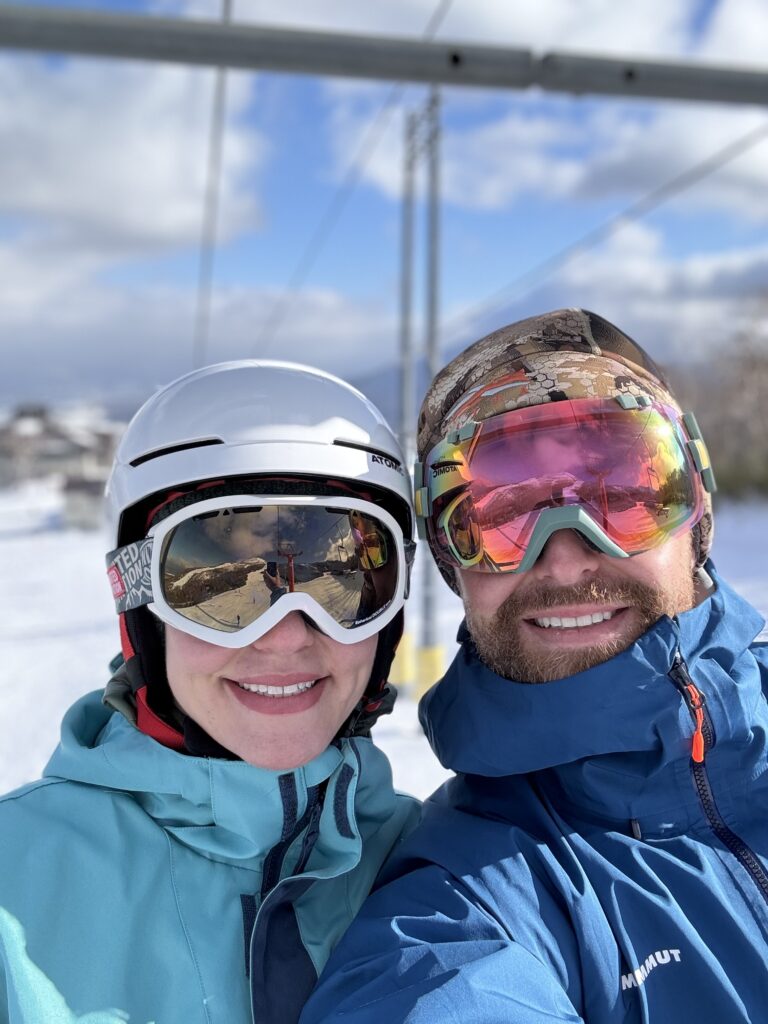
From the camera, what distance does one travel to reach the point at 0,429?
9138cm

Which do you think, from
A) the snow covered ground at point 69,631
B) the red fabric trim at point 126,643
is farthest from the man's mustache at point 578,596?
the snow covered ground at point 69,631

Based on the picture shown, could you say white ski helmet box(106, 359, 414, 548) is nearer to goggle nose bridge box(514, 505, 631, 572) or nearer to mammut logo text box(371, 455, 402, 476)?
mammut logo text box(371, 455, 402, 476)

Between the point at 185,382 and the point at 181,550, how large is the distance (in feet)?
1.47

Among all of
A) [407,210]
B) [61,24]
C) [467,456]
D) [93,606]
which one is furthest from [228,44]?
[93,606]

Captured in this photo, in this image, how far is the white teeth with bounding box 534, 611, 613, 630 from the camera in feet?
6.01

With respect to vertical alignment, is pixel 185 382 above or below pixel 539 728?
above

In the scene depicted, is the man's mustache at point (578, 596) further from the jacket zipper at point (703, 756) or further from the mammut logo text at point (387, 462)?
the mammut logo text at point (387, 462)

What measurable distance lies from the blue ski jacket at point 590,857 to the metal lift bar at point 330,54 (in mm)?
2227

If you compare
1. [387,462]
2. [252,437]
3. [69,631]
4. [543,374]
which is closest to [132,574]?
[252,437]

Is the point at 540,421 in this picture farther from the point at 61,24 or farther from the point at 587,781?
the point at 61,24

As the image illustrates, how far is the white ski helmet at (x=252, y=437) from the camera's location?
1827 millimetres

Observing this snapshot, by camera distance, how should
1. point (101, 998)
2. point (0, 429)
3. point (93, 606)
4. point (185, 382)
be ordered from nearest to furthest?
1. point (101, 998)
2. point (185, 382)
3. point (93, 606)
4. point (0, 429)

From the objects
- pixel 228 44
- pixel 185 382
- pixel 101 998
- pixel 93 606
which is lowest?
pixel 93 606

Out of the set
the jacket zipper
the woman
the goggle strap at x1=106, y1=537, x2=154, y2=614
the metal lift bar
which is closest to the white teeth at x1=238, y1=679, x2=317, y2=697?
the woman
